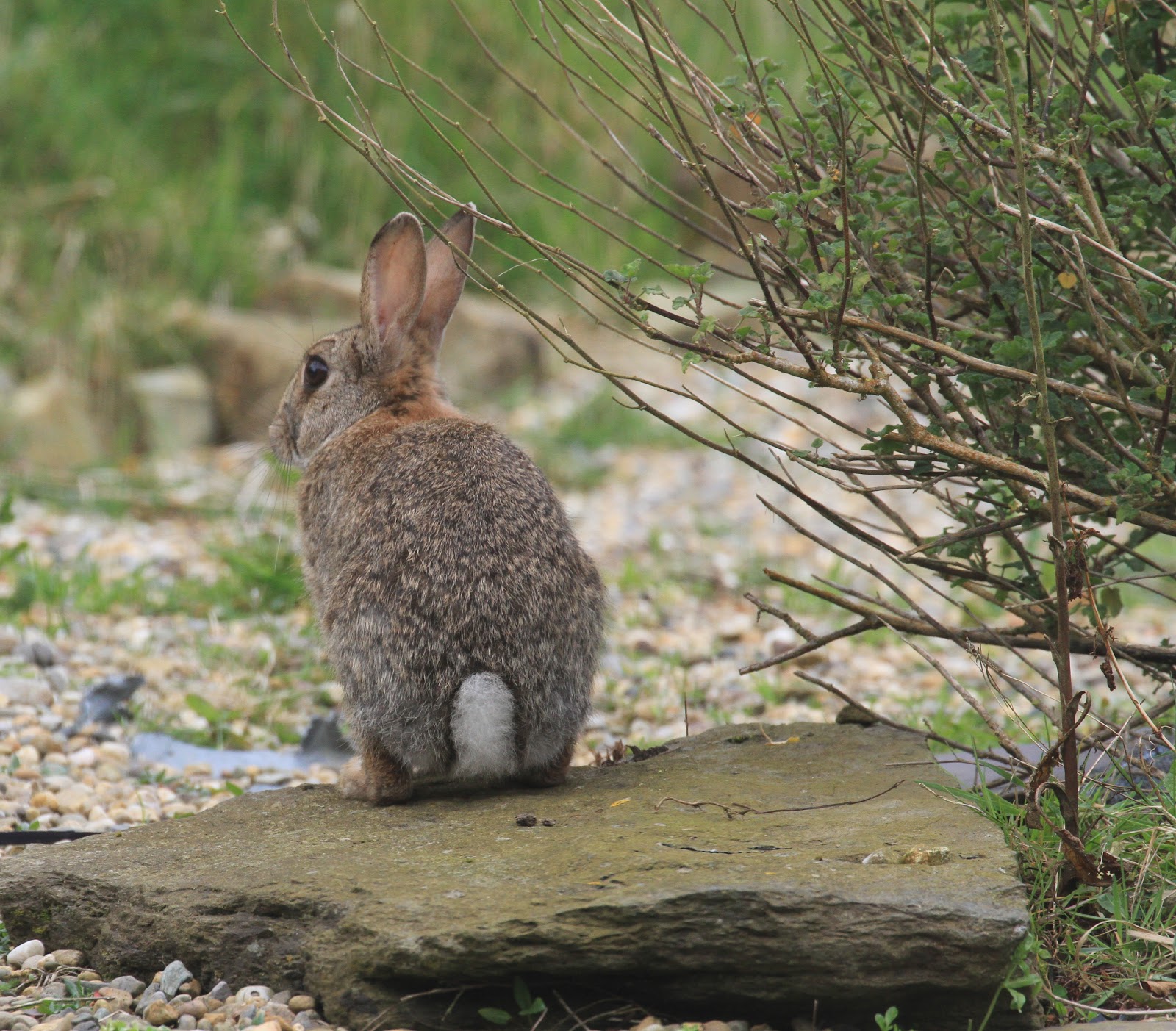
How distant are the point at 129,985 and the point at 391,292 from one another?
235 cm

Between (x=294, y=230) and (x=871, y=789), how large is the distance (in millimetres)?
8740

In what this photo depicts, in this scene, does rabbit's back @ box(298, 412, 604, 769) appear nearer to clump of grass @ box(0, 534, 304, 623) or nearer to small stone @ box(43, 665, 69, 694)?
small stone @ box(43, 665, 69, 694)

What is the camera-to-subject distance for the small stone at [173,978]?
124 inches

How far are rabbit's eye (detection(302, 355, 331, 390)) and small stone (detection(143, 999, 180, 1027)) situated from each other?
7.74ft

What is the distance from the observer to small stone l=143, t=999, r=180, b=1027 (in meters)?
Result: 3.05

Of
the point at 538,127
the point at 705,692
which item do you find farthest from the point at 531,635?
the point at 538,127

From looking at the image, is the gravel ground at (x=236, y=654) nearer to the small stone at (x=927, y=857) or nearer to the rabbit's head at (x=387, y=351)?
the rabbit's head at (x=387, y=351)

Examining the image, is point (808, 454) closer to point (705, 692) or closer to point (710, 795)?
point (710, 795)

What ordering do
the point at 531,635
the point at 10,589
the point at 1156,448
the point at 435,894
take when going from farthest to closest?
the point at 10,589 → the point at 531,635 → the point at 1156,448 → the point at 435,894

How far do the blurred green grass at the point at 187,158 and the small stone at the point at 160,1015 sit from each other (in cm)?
713

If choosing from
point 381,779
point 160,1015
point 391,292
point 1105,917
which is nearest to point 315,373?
point 391,292

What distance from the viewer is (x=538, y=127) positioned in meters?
11.9

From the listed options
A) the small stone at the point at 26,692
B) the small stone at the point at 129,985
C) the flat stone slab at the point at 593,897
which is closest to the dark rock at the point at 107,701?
the small stone at the point at 26,692

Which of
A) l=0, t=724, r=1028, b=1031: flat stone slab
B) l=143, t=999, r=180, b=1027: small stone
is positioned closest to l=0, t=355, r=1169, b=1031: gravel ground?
l=143, t=999, r=180, b=1027: small stone
